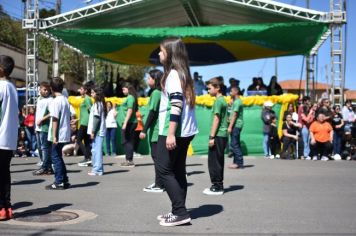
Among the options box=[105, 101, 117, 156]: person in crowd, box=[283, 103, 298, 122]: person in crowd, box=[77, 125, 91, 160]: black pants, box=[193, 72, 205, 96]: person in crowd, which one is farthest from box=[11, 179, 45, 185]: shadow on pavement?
box=[193, 72, 205, 96]: person in crowd

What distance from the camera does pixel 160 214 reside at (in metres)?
6.08

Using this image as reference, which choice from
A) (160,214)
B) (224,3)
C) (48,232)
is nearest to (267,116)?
(224,3)

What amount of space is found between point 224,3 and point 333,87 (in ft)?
14.3

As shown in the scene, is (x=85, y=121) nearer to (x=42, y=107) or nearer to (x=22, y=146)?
(x=42, y=107)

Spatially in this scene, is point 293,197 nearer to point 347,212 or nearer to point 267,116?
point 347,212

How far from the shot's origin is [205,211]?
6.28 meters

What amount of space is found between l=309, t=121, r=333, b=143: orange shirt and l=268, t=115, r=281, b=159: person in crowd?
3.30 feet

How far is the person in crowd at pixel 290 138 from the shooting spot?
14.1 metres

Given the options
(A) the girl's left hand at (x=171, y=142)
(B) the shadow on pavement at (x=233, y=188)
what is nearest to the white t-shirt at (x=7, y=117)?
(A) the girl's left hand at (x=171, y=142)

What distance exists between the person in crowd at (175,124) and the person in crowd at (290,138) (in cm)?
898

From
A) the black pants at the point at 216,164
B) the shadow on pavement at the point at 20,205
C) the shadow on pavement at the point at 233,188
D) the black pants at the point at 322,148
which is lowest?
the shadow on pavement at the point at 233,188

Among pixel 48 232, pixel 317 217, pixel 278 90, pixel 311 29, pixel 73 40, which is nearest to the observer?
pixel 48 232

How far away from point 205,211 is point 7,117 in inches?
104

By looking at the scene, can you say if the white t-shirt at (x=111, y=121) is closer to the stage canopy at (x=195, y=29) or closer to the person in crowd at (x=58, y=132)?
the stage canopy at (x=195, y=29)
